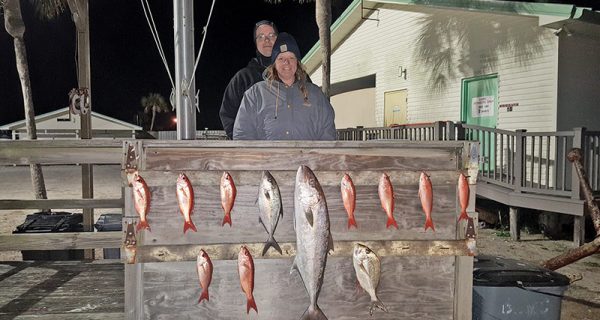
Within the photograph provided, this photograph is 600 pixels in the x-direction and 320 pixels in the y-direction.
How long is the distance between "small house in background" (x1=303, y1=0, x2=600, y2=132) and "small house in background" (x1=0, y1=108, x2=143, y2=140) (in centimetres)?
2220

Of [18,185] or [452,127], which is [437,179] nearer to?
[452,127]

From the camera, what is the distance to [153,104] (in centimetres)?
6519

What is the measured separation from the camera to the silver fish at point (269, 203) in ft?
8.70

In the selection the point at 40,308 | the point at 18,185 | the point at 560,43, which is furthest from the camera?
the point at 18,185

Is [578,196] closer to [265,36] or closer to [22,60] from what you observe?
[265,36]

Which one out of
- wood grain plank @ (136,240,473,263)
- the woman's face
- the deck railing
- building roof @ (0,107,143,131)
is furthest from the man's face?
building roof @ (0,107,143,131)

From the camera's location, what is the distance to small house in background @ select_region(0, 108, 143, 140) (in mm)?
34594

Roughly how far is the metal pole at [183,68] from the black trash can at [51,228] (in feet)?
11.0

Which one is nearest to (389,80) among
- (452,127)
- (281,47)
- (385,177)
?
(452,127)

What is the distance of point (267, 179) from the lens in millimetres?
2684

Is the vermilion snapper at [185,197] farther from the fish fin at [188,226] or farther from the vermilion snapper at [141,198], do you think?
the vermilion snapper at [141,198]

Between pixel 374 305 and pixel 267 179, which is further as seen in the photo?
pixel 374 305

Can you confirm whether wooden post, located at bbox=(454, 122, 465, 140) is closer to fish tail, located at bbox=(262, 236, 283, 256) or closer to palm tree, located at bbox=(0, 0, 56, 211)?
fish tail, located at bbox=(262, 236, 283, 256)

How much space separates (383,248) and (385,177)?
44 centimetres
